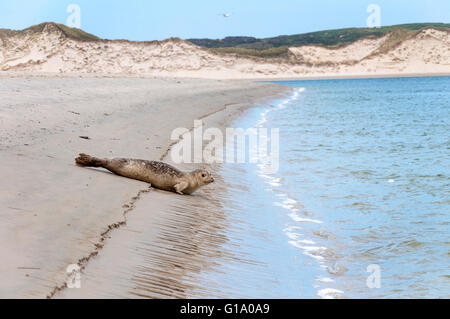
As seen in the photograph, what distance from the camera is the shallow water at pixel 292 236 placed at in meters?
4.00

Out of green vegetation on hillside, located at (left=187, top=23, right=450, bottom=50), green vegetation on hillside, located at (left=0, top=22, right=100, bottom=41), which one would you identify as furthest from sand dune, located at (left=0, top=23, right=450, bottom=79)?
green vegetation on hillside, located at (left=187, top=23, right=450, bottom=50)

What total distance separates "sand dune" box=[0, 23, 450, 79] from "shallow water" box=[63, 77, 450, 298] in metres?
75.4

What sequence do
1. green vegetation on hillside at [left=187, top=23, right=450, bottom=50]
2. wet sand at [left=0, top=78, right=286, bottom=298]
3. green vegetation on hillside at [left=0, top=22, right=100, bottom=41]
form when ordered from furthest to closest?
1. green vegetation on hillside at [left=187, top=23, right=450, bottom=50]
2. green vegetation on hillside at [left=0, top=22, right=100, bottom=41]
3. wet sand at [left=0, top=78, right=286, bottom=298]

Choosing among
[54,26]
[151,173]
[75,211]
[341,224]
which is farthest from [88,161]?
[54,26]

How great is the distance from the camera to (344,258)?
17.1 feet

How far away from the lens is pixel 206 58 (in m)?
87.8

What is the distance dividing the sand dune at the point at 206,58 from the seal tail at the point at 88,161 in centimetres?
7585

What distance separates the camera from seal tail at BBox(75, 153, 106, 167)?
6.75 meters

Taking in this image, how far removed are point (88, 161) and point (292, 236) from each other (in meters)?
2.80

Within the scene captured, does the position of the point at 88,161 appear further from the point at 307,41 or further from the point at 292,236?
the point at 307,41

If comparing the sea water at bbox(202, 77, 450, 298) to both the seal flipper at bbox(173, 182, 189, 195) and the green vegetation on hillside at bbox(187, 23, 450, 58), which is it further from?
the green vegetation on hillside at bbox(187, 23, 450, 58)

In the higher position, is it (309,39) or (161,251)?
(309,39)
